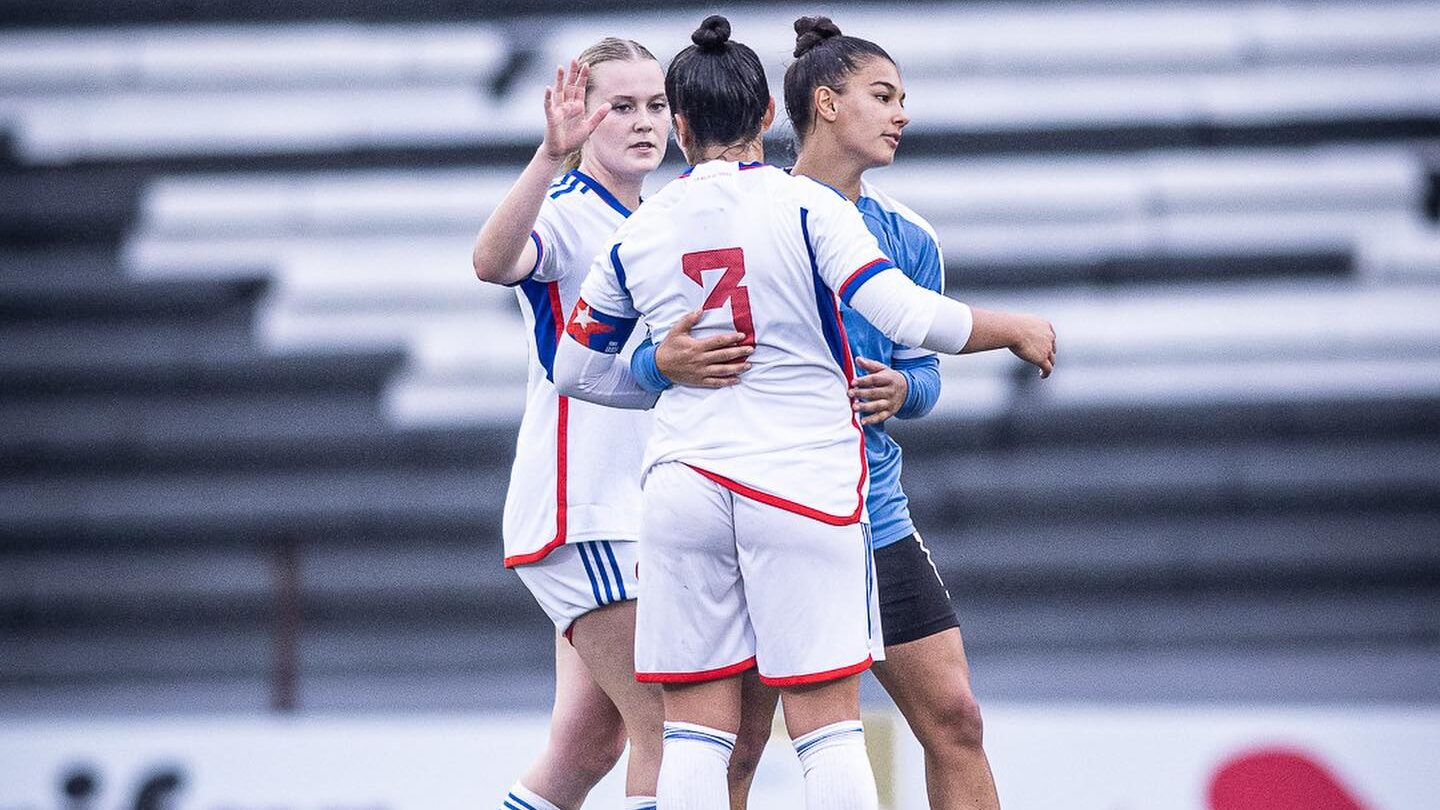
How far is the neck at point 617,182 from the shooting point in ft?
7.69

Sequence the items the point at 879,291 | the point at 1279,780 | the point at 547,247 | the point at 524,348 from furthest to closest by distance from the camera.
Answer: the point at 524,348
the point at 1279,780
the point at 547,247
the point at 879,291

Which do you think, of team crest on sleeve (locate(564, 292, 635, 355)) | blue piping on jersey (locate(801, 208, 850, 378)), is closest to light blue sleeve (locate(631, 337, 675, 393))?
team crest on sleeve (locate(564, 292, 635, 355))

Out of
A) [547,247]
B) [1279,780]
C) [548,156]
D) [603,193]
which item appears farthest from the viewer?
[1279,780]

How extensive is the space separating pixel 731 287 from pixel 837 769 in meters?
0.58

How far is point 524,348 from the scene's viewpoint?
16.2 ft

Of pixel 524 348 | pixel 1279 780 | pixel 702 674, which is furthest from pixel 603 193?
pixel 524 348

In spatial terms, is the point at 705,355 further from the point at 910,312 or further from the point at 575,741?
the point at 575,741

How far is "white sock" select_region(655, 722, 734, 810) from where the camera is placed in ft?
6.47

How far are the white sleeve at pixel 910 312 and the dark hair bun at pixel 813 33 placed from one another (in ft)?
1.38

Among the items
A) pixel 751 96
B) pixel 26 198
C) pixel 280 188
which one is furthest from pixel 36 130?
pixel 751 96

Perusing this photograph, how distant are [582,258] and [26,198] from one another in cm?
366

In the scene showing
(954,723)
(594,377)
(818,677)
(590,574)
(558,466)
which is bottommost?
(954,723)

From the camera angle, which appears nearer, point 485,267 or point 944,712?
point 485,267

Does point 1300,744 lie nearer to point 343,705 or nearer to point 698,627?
point 698,627
